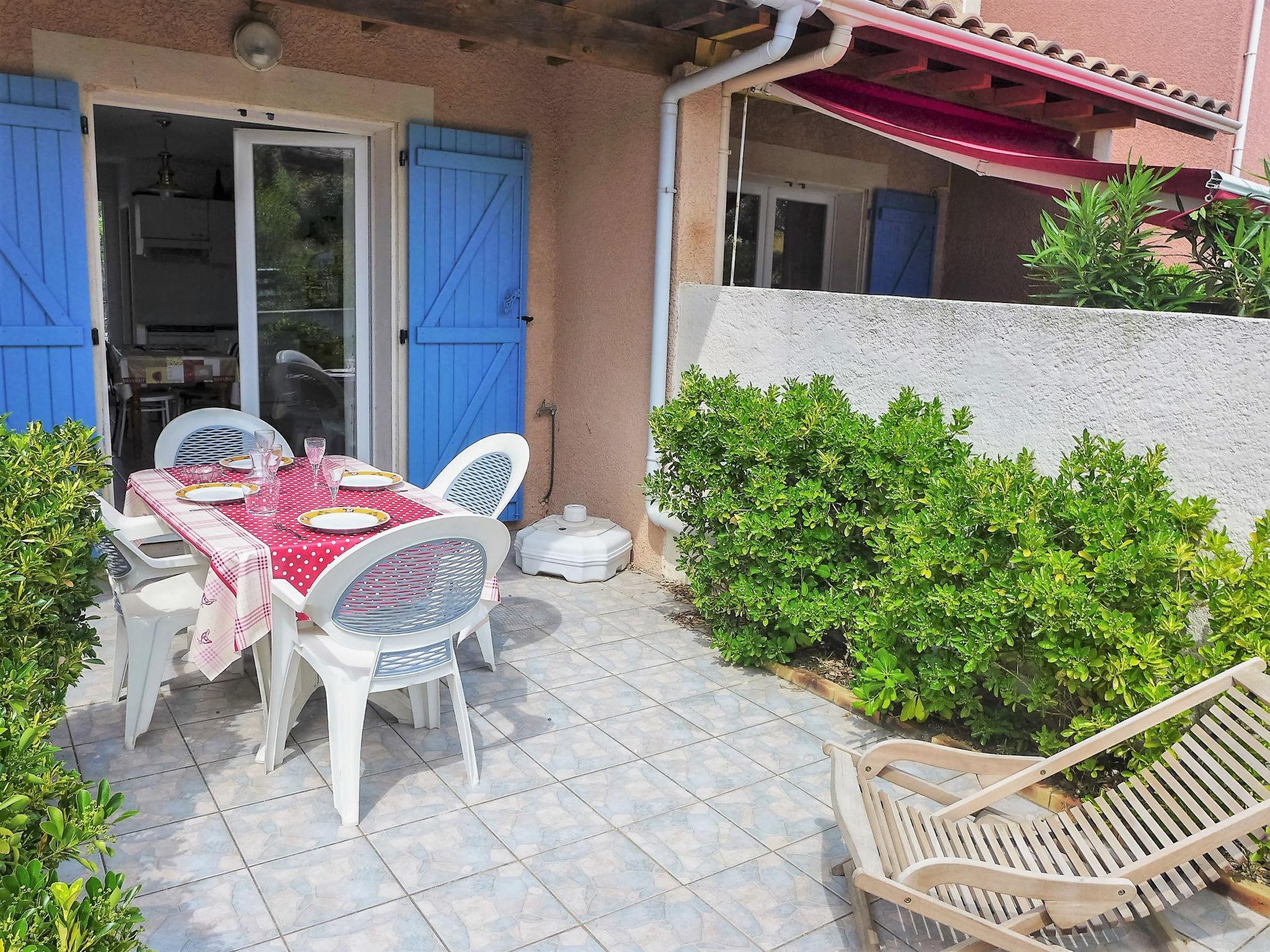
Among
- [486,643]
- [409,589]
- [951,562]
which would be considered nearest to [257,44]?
[486,643]

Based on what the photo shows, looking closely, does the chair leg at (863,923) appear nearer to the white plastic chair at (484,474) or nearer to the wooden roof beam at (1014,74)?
the white plastic chair at (484,474)

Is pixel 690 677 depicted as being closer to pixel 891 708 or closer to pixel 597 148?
pixel 891 708

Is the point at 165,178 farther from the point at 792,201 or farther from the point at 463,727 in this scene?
the point at 463,727

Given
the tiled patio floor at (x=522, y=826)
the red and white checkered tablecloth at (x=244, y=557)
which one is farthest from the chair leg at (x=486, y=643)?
the red and white checkered tablecloth at (x=244, y=557)

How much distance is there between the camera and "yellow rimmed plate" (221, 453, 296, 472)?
4.80 m

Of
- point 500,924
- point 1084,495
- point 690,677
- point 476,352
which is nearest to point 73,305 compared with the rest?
point 476,352

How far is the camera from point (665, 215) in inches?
235

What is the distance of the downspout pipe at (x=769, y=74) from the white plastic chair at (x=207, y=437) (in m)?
2.81

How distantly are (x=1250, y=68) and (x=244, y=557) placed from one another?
25.7 ft

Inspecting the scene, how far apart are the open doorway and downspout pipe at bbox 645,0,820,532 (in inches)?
76.9

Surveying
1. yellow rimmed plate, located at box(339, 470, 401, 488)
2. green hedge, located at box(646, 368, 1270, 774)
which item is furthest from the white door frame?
yellow rimmed plate, located at box(339, 470, 401, 488)

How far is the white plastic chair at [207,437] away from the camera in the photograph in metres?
5.15

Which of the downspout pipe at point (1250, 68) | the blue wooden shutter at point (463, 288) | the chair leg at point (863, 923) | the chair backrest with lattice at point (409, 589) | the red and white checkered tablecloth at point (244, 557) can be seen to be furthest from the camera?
the downspout pipe at point (1250, 68)

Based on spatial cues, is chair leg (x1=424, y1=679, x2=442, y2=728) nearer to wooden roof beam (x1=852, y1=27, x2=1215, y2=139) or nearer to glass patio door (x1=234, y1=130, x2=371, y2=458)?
glass patio door (x1=234, y1=130, x2=371, y2=458)
